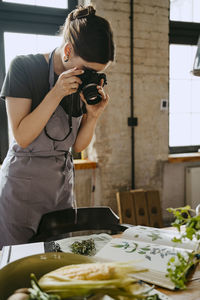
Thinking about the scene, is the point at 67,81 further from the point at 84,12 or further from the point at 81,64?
the point at 84,12

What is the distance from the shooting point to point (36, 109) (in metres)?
1.16

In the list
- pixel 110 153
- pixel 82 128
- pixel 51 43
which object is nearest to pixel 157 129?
pixel 110 153

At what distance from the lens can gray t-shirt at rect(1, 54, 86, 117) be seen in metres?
1.17

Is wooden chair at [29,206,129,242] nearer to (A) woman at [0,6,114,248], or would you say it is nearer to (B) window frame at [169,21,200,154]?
(A) woman at [0,6,114,248]

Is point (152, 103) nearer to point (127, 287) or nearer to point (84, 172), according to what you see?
point (84, 172)

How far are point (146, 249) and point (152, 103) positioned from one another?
2.20 m

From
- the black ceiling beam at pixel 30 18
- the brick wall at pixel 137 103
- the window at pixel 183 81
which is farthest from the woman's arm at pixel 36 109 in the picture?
the window at pixel 183 81

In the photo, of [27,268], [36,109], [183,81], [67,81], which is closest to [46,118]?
[36,109]

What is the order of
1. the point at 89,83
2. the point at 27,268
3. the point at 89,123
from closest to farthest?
1. the point at 27,268
2. the point at 89,83
3. the point at 89,123

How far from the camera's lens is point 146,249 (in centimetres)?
78

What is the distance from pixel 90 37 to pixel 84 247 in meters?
0.74

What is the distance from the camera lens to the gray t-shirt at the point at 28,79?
117 cm

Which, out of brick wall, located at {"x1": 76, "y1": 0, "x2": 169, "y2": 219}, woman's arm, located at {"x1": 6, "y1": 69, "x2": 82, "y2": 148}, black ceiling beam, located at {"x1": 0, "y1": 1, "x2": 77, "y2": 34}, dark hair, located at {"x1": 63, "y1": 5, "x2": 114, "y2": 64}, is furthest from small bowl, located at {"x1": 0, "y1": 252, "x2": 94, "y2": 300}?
black ceiling beam, located at {"x1": 0, "y1": 1, "x2": 77, "y2": 34}

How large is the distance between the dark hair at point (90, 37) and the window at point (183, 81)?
218 cm
